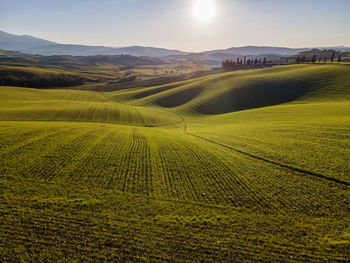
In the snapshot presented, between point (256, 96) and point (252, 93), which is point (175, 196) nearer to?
point (256, 96)

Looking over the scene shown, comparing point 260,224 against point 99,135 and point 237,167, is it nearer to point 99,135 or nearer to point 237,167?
point 237,167

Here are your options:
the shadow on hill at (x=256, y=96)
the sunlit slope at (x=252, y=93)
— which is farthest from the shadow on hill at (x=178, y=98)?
the shadow on hill at (x=256, y=96)

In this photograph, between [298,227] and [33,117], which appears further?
[33,117]

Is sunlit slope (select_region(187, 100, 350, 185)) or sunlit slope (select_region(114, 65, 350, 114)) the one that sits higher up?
sunlit slope (select_region(114, 65, 350, 114))

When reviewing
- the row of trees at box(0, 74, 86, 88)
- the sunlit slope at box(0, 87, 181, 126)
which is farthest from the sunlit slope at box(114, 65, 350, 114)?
the row of trees at box(0, 74, 86, 88)

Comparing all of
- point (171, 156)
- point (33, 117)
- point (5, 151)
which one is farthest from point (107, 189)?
point (33, 117)

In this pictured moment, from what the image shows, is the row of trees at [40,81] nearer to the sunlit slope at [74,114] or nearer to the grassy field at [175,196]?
the sunlit slope at [74,114]

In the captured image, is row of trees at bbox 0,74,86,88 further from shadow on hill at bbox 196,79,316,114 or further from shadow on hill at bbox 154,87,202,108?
shadow on hill at bbox 196,79,316,114
